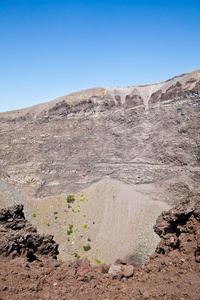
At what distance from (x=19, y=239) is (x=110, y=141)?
30.7 m

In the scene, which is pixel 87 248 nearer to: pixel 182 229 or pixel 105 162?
pixel 105 162

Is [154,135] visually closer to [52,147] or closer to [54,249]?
[52,147]

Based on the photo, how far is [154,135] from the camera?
3772cm

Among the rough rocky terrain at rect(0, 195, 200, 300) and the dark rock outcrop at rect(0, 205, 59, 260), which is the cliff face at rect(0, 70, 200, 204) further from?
the rough rocky terrain at rect(0, 195, 200, 300)

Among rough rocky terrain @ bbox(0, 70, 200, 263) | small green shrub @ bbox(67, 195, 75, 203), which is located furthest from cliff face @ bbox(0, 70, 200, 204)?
small green shrub @ bbox(67, 195, 75, 203)

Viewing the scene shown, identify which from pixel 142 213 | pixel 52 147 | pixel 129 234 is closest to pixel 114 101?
pixel 52 147

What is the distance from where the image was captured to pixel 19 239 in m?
12.1

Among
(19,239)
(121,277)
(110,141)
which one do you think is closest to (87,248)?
(19,239)

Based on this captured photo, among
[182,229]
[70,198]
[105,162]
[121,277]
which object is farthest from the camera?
[105,162]

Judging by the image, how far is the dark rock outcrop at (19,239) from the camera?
436 inches

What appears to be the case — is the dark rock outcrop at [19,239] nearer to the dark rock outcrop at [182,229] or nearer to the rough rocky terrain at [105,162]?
the dark rock outcrop at [182,229]

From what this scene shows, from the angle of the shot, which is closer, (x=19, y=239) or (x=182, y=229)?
(x=182, y=229)

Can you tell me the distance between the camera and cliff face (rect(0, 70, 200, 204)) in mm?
33750

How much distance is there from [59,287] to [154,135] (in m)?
32.9
